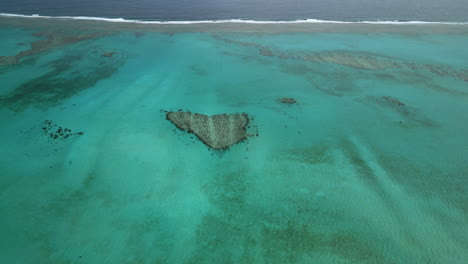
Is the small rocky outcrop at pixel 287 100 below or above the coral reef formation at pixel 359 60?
below

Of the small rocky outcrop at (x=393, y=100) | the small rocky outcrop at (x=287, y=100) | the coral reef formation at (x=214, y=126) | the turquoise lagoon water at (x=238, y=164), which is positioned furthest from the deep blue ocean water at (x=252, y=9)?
the coral reef formation at (x=214, y=126)

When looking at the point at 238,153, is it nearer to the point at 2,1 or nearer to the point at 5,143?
the point at 5,143

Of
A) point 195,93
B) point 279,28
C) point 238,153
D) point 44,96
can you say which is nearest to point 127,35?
point 44,96

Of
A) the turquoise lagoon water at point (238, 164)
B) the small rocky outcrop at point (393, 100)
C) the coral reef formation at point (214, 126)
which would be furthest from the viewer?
the small rocky outcrop at point (393, 100)

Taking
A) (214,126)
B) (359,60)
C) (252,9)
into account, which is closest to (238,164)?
(214,126)

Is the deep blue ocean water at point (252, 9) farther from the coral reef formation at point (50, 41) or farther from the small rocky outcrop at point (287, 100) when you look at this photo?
the small rocky outcrop at point (287, 100)

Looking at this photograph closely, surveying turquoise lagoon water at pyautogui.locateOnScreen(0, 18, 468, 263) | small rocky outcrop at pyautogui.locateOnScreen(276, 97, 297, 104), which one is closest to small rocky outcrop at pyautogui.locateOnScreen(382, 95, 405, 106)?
turquoise lagoon water at pyautogui.locateOnScreen(0, 18, 468, 263)
